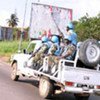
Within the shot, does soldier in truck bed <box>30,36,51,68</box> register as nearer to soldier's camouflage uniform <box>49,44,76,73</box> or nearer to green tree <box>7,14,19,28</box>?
soldier's camouflage uniform <box>49,44,76,73</box>

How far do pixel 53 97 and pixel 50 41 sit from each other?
1950 millimetres

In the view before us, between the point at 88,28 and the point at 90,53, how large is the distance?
27045mm

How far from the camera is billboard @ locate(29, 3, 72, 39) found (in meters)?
31.3

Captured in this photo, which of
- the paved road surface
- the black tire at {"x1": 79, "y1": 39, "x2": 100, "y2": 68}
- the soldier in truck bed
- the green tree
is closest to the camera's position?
the black tire at {"x1": 79, "y1": 39, "x2": 100, "y2": 68}

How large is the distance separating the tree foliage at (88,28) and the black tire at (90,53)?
25.2m

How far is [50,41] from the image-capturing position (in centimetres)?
1341

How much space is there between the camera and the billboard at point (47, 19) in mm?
31312

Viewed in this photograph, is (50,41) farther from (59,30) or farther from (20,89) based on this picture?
(59,30)

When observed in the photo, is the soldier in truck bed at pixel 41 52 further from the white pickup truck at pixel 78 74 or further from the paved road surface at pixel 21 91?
the paved road surface at pixel 21 91

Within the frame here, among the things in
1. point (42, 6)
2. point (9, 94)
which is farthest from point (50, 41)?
point (42, 6)

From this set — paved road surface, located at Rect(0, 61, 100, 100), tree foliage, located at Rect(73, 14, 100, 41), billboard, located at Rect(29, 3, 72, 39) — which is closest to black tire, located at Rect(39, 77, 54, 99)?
paved road surface, located at Rect(0, 61, 100, 100)

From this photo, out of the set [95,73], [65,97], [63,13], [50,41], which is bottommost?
[65,97]

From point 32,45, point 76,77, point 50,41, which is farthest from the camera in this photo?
point 32,45

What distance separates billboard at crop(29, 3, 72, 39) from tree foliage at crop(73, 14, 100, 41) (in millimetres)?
4755
